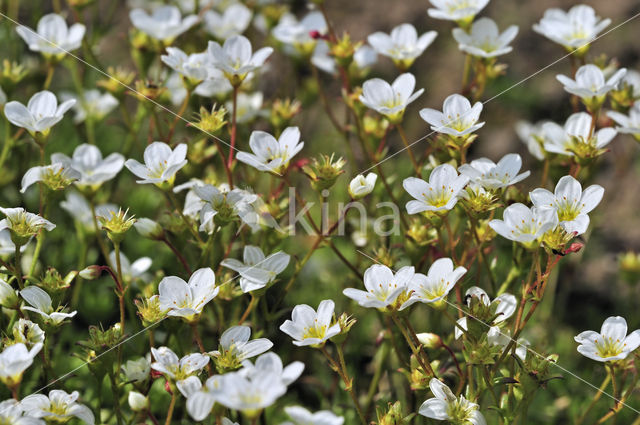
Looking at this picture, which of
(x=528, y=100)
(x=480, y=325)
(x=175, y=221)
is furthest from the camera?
(x=528, y=100)

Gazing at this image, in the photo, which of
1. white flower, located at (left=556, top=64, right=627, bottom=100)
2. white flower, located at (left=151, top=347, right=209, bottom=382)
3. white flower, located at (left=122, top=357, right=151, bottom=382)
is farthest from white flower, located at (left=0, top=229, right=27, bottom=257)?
white flower, located at (left=556, top=64, right=627, bottom=100)

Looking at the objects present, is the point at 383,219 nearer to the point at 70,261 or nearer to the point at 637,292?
the point at 70,261

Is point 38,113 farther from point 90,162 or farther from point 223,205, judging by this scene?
point 223,205

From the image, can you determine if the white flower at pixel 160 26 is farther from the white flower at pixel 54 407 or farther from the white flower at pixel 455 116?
the white flower at pixel 54 407

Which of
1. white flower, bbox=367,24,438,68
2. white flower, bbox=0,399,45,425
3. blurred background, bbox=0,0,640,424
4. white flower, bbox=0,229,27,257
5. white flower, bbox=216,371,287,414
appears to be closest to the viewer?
white flower, bbox=216,371,287,414

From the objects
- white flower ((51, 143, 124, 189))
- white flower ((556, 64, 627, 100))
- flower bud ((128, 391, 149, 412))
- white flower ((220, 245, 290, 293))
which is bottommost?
flower bud ((128, 391, 149, 412))

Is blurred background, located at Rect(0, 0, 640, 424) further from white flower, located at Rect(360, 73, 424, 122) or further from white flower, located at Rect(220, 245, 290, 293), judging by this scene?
white flower, located at Rect(220, 245, 290, 293)

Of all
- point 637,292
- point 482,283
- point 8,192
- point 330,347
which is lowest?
point 637,292

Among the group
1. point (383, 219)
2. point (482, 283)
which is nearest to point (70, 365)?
point (383, 219)
